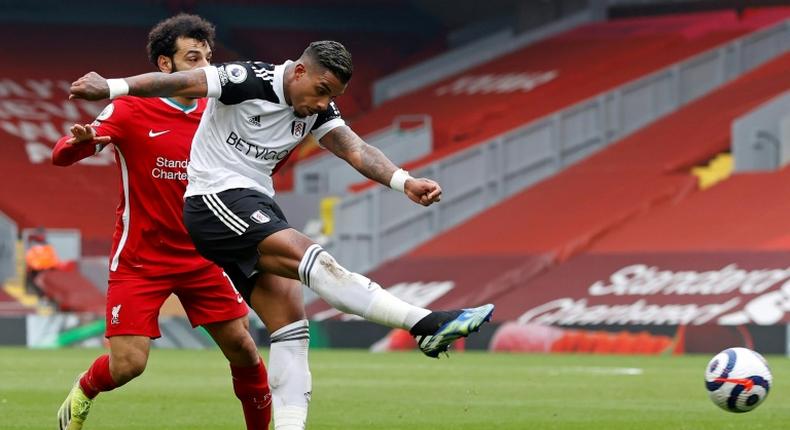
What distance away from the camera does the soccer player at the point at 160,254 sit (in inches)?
346

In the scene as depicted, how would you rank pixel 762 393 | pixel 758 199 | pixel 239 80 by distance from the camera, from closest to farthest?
pixel 239 80
pixel 762 393
pixel 758 199

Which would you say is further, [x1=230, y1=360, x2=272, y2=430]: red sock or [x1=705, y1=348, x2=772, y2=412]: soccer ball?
[x1=705, y1=348, x2=772, y2=412]: soccer ball

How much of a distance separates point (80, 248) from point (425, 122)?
791 centimetres

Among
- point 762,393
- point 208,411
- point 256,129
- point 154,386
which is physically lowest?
point 154,386

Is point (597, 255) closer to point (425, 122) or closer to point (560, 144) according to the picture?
point (560, 144)

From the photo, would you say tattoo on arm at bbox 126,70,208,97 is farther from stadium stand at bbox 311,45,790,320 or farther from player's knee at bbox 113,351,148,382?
stadium stand at bbox 311,45,790,320

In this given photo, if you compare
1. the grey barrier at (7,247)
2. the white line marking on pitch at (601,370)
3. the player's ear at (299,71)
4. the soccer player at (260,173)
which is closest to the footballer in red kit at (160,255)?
the soccer player at (260,173)

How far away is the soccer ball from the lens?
972 cm

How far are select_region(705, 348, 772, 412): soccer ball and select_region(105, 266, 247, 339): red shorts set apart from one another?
9.20 feet

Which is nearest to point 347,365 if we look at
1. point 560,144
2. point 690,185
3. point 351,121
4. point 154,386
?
point 154,386

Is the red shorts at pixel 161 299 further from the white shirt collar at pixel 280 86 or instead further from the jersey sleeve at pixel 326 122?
the white shirt collar at pixel 280 86

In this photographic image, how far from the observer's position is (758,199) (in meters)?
27.9

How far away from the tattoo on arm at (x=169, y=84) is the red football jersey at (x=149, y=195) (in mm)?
1350

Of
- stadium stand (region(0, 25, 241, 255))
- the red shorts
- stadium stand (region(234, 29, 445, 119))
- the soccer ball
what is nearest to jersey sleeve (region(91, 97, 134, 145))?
the red shorts
